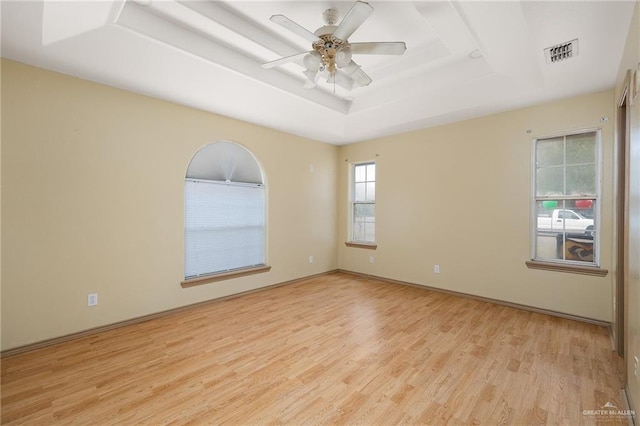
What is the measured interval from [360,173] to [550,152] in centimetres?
297

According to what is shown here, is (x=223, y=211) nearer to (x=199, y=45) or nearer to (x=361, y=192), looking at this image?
(x=199, y=45)

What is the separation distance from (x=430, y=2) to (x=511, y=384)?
3.01 m

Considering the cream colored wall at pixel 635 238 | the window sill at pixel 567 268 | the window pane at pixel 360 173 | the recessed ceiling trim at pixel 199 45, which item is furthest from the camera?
the window pane at pixel 360 173

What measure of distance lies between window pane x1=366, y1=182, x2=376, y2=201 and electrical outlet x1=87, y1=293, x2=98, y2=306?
14.1 ft

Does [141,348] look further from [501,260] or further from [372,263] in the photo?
[501,260]

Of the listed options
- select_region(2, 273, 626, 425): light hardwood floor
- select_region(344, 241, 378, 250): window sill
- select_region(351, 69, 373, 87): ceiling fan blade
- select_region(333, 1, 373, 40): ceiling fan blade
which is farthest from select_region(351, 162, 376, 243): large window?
select_region(333, 1, 373, 40): ceiling fan blade

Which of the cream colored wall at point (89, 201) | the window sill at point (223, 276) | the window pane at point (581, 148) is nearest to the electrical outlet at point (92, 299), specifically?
the cream colored wall at point (89, 201)

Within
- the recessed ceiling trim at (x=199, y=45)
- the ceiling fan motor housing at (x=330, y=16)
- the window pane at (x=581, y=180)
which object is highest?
the ceiling fan motor housing at (x=330, y=16)

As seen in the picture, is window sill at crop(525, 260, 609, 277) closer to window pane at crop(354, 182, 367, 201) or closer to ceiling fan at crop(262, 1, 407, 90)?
window pane at crop(354, 182, 367, 201)

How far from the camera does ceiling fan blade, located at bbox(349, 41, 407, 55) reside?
2.25 meters

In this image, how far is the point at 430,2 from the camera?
87.2 inches

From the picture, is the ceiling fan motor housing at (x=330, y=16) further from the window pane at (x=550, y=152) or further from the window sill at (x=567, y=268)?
the window sill at (x=567, y=268)

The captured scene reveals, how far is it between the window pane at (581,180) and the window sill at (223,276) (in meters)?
4.22

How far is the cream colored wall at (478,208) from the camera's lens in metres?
3.23
